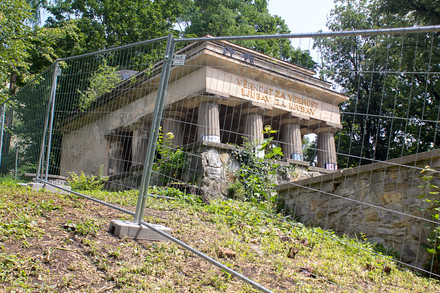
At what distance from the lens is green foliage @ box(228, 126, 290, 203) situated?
738cm

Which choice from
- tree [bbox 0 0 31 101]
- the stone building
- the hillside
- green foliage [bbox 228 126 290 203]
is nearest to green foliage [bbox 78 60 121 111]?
the stone building

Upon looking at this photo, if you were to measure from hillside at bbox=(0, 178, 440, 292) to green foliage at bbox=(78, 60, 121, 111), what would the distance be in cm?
271

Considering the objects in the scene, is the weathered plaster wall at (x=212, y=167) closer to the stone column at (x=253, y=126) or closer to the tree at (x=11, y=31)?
the stone column at (x=253, y=126)

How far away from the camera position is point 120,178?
8.94m

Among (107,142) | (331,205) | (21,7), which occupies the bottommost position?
(331,205)

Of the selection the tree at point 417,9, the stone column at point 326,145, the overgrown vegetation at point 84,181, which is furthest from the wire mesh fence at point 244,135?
the tree at point 417,9

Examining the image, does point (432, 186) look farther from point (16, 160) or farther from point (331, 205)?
point (16, 160)

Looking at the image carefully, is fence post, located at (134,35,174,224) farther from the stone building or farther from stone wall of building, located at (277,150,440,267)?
stone wall of building, located at (277,150,440,267)

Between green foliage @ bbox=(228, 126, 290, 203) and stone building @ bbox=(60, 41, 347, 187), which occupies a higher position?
stone building @ bbox=(60, 41, 347, 187)

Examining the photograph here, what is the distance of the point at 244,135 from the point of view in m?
7.19

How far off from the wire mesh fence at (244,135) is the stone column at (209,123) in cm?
5

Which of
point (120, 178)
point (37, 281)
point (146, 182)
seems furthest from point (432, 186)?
Answer: point (120, 178)

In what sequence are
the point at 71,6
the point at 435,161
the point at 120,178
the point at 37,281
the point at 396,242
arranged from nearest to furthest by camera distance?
the point at 37,281, the point at 435,161, the point at 396,242, the point at 120,178, the point at 71,6

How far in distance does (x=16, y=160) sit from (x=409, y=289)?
9.52 meters
